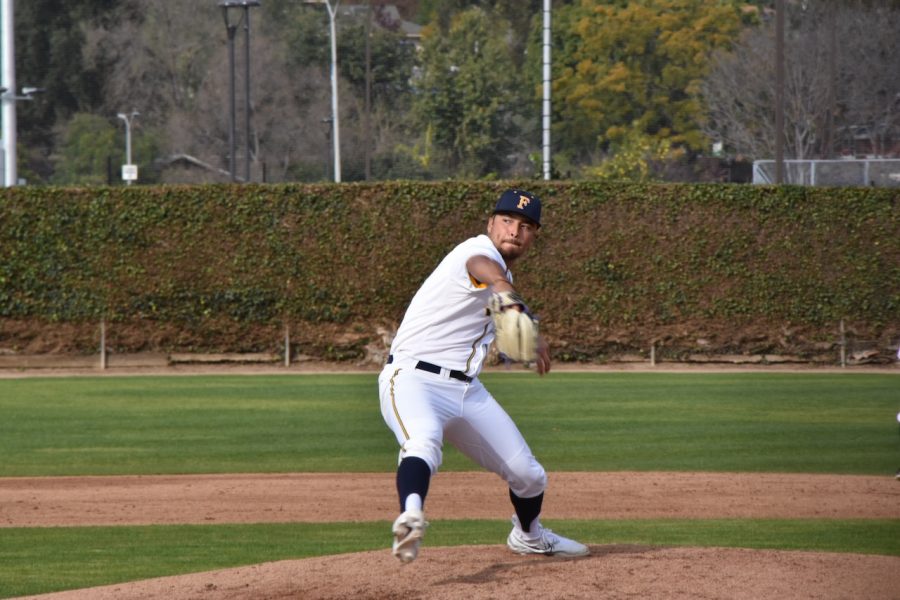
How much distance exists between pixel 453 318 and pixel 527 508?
4.18ft

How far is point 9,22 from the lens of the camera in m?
33.2

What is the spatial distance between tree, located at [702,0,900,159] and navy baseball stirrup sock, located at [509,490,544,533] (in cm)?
4355

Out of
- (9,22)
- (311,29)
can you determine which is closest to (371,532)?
(9,22)

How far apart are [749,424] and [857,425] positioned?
1.38 m

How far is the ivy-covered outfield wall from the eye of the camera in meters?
26.8

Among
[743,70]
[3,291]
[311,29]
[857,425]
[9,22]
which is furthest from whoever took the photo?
[311,29]

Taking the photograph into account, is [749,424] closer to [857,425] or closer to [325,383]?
[857,425]

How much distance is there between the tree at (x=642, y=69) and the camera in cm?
5772

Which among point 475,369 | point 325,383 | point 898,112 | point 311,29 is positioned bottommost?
point 325,383

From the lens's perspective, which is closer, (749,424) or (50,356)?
(749,424)

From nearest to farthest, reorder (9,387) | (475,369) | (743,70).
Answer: (475,369) → (9,387) → (743,70)

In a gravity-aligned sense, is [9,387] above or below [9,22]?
below

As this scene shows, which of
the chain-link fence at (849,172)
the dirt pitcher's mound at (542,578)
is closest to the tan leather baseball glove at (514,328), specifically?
the dirt pitcher's mound at (542,578)

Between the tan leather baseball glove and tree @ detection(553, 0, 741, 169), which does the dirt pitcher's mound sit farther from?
tree @ detection(553, 0, 741, 169)
